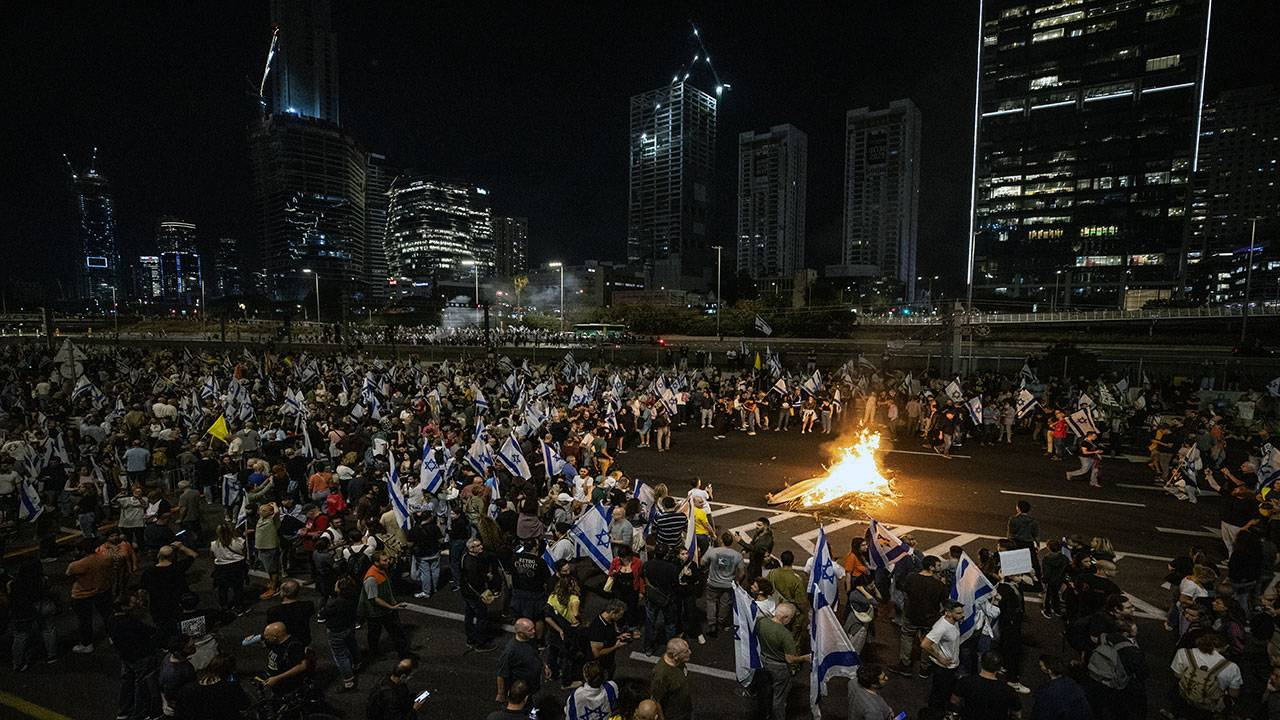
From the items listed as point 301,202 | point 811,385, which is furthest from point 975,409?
point 301,202

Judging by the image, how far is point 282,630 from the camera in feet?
19.6

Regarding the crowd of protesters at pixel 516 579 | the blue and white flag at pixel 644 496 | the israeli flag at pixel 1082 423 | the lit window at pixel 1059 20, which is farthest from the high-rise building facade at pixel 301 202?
the israeli flag at pixel 1082 423

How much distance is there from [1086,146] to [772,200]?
3666 inches

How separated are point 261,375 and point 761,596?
97.8 feet

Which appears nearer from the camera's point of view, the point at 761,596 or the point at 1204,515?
the point at 761,596

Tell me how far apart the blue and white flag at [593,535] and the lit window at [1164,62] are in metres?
137

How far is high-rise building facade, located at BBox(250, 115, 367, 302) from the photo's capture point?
173 m

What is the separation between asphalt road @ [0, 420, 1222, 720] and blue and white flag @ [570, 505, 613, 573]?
1.55m

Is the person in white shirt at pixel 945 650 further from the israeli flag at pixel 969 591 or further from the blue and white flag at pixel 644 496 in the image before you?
the blue and white flag at pixel 644 496

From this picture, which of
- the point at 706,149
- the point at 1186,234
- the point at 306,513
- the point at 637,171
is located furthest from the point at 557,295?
the point at 306,513

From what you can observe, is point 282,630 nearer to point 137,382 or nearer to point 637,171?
point 137,382

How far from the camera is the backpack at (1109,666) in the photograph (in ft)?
20.4

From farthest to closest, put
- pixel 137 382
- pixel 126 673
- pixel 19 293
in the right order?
pixel 19 293 → pixel 137 382 → pixel 126 673

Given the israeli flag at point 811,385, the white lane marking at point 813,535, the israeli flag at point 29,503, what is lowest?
the white lane marking at point 813,535
